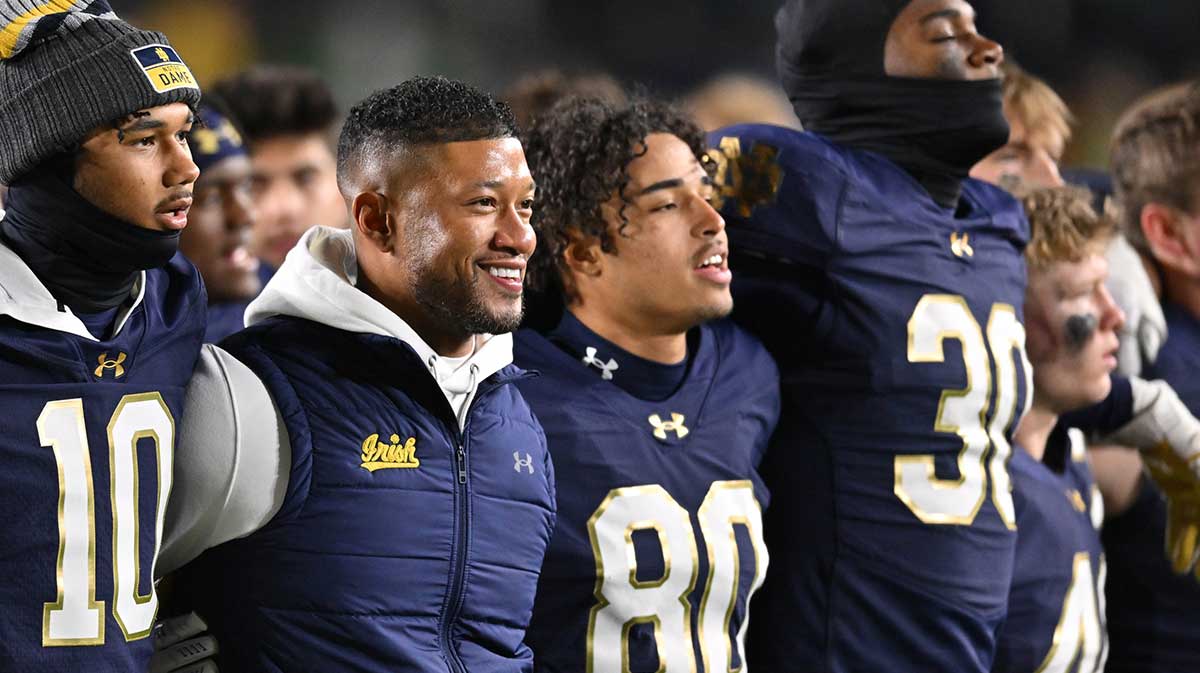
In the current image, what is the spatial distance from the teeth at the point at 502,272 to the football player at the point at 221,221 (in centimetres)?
118

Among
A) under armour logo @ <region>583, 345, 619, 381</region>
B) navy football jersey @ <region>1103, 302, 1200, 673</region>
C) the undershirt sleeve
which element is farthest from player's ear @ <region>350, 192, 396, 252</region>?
navy football jersey @ <region>1103, 302, 1200, 673</region>

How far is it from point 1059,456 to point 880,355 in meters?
0.78

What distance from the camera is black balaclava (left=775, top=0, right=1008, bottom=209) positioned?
2.76 metres

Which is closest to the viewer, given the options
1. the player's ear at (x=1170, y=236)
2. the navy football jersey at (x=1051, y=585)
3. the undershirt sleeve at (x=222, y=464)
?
the undershirt sleeve at (x=222, y=464)

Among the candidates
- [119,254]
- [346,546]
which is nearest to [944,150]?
[346,546]

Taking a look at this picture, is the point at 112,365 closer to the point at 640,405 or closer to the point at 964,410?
the point at 640,405

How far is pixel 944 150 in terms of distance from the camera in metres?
2.79

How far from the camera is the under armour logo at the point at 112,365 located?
68.7 inches

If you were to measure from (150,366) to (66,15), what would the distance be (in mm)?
411

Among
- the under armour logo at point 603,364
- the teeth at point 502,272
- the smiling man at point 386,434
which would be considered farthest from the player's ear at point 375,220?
the under armour logo at point 603,364

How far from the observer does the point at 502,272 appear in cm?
207

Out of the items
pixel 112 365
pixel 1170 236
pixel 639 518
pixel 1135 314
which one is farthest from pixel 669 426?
pixel 1170 236

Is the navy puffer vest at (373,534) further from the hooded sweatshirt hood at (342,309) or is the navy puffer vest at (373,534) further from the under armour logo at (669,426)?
the under armour logo at (669,426)

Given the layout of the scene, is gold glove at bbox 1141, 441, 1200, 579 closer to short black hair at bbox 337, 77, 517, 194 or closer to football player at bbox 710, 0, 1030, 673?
football player at bbox 710, 0, 1030, 673
